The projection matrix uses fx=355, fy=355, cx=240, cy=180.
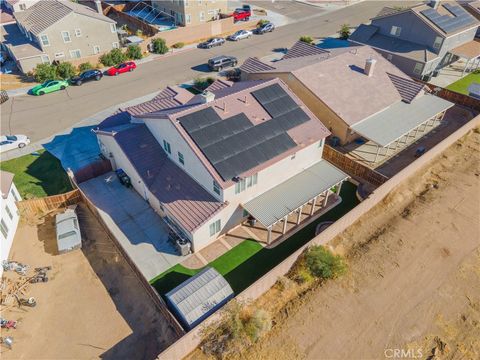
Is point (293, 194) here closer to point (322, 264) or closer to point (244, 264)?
point (322, 264)

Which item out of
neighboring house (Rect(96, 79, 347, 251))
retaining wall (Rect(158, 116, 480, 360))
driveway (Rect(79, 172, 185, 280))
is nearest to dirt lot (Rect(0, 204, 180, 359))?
driveway (Rect(79, 172, 185, 280))

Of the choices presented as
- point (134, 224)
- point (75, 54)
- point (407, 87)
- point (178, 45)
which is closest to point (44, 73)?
point (75, 54)

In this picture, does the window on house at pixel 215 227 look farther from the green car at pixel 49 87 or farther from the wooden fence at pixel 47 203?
the green car at pixel 49 87

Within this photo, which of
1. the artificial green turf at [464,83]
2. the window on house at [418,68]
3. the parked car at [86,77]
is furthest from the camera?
the artificial green turf at [464,83]

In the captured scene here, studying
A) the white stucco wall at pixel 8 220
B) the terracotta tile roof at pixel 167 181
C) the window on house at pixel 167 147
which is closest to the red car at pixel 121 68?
the terracotta tile roof at pixel 167 181

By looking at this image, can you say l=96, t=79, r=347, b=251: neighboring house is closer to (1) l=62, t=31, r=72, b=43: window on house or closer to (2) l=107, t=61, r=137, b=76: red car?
(2) l=107, t=61, r=137, b=76: red car

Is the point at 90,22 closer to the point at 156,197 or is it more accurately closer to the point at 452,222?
the point at 156,197
